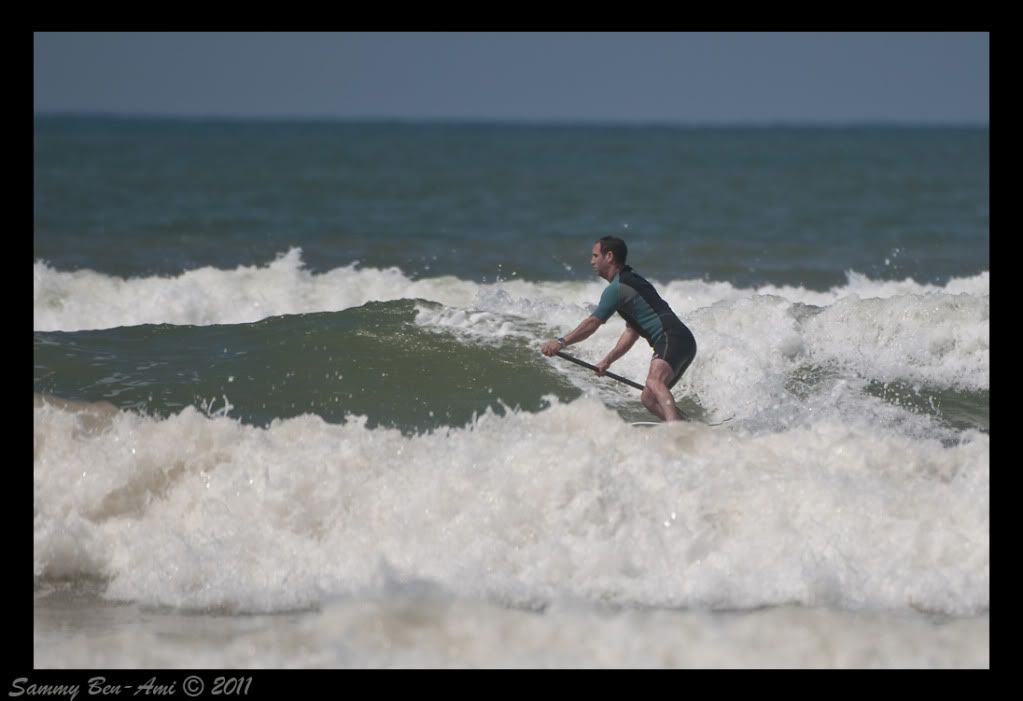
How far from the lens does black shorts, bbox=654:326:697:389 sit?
823 centimetres

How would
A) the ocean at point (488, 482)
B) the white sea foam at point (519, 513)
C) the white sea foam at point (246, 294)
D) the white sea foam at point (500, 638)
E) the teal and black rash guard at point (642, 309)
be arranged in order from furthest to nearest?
1. the white sea foam at point (246, 294)
2. the teal and black rash guard at point (642, 309)
3. the white sea foam at point (519, 513)
4. the ocean at point (488, 482)
5. the white sea foam at point (500, 638)

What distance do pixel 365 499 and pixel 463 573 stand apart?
939mm

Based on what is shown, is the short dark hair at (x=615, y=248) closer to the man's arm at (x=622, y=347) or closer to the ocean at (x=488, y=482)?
the man's arm at (x=622, y=347)

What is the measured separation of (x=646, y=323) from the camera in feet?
27.2

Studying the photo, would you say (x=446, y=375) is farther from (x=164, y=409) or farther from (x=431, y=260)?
(x=431, y=260)

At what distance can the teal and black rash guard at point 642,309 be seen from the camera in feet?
26.8

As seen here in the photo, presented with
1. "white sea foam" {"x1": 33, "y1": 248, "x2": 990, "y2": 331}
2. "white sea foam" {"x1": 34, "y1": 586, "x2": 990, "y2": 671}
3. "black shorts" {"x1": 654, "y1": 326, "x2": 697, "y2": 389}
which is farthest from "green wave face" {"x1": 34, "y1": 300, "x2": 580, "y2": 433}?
"white sea foam" {"x1": 34, "y1": 586, "x2": 990, "y2": 671}

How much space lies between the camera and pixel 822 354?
10266 millimetres

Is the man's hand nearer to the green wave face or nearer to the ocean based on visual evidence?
the ocean

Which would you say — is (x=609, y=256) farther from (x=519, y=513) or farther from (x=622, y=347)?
(x=519, y=513)

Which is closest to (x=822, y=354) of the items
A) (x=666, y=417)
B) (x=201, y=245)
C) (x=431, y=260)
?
(x=666, y=417)

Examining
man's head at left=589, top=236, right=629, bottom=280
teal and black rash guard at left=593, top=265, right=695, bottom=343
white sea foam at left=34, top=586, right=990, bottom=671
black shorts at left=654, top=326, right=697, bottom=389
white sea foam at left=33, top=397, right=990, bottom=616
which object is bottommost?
white sea foam at left=34, top=586, right=990, bottom=671

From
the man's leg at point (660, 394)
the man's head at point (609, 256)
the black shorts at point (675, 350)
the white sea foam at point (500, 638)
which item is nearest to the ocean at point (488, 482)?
the white sea foam at point (500, 638)

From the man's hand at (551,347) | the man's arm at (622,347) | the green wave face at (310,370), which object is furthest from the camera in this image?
the green wave face at (310,370)
